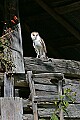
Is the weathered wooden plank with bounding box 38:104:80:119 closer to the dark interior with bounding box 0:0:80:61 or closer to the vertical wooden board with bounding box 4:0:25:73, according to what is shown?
the vertical wooden board with bounding box 4:0:25:73

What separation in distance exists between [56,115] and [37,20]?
2890mm

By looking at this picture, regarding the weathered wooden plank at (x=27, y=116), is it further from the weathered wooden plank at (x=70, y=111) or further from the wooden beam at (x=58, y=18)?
the wooden beam at (x=58, y=18)

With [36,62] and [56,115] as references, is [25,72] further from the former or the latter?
[56,115]

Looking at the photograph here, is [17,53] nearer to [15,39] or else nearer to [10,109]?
[15,39]

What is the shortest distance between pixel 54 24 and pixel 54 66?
2.40 m

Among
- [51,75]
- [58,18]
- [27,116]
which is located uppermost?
[58,18]

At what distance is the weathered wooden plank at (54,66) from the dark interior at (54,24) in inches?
43.9

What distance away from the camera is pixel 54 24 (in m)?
7.90

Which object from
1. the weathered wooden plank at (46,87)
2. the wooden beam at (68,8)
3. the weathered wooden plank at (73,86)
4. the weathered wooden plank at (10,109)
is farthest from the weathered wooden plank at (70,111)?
the wooden beam at (68,8)

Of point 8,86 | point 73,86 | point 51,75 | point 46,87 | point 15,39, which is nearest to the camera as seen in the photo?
point 8,86

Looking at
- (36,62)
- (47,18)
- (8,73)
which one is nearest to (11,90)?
(8,73)

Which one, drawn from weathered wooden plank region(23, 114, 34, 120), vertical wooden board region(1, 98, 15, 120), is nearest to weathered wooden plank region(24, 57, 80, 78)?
weathered wooden plank region(23, 114, 34, 120)

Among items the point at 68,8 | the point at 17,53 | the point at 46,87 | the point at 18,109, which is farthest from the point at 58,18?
the point at 18,109

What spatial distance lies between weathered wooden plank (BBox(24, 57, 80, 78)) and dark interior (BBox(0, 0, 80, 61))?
111 cm
